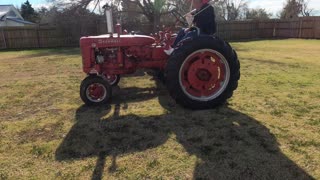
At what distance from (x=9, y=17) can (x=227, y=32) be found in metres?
31.0

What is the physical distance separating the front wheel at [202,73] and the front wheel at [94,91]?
1.27 m

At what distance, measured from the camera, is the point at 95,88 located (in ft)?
18.9

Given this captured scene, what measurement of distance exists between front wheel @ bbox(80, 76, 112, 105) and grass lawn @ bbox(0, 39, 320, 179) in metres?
0.17

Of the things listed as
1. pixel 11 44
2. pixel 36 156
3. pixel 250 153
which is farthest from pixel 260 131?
pixel 11 44

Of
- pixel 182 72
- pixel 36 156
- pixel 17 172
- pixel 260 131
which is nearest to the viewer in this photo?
pixel 17 172

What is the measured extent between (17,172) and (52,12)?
22.4 metres

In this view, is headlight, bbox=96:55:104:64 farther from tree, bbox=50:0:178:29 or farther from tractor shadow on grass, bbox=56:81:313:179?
tree, bbox=50:0:178:29

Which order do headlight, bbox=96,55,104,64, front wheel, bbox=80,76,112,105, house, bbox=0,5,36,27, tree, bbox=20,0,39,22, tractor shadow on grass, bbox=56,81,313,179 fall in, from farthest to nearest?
1. tree, bbox=20,0,39,22
2. house, bbox=0,5,36,27
3. headlight, bbox=96,55,104,64
4. front wheel, bbox=80,76,112,105
5. tractor shadow on grass, bbox=56,81,313,179

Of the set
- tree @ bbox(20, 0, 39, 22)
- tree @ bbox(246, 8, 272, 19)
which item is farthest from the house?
tree @ bbox(246, 8, 272, 19)

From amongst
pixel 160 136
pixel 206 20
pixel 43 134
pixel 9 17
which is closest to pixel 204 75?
pixel 206 20

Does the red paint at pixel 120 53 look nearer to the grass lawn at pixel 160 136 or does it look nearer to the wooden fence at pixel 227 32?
the grass lawn at pixel 160 136

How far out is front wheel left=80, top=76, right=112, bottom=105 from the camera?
570 cm

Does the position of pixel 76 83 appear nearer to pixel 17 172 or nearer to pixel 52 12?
pixel 17 172

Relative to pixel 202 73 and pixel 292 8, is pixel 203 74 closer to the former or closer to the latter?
pixel 202 73
